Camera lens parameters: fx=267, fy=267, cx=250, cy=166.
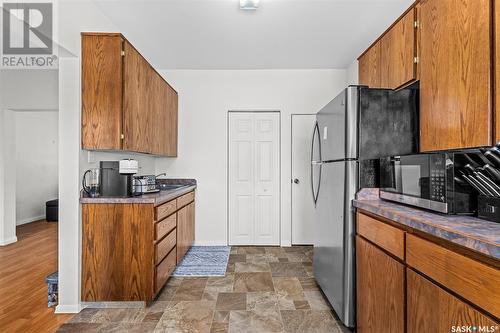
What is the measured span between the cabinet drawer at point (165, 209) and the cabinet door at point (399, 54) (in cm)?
222

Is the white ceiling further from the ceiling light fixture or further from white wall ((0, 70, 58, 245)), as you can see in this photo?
white wall ((0, 70, 58, 245))

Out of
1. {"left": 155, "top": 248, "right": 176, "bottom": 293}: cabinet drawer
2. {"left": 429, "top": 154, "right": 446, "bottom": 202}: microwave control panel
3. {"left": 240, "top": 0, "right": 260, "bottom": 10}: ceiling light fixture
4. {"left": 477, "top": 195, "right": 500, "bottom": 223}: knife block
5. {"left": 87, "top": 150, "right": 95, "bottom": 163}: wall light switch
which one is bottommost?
{"left": 155, "top": 248, "right": 176, "bottom": 293}: cabinet drawer

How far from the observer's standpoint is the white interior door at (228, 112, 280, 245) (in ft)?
13.8

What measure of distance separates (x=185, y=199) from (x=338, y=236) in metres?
2.06

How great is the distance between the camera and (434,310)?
3.77 ft

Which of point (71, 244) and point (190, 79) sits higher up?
point (190, 79)

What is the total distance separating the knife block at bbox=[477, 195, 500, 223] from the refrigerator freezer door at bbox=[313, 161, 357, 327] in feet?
2.54

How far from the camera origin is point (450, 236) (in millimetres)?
1059

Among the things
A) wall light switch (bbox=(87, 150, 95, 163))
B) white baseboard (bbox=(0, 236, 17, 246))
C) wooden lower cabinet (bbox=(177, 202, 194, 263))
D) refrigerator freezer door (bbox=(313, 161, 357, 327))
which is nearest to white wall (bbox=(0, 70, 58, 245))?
white baseboard (bbox=(0, 236, 17, 246))

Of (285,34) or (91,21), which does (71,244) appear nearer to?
(91,21)

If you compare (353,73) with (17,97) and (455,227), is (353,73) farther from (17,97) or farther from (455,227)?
(17,97)

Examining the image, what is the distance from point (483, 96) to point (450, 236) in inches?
27.8

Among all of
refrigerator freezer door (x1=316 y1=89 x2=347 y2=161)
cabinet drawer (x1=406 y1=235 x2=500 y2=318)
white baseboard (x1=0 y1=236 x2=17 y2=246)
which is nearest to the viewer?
cabinet drawer (x1=406 y1=235 x2=500 y2=318)

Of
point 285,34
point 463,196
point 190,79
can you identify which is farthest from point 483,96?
point 190,79
